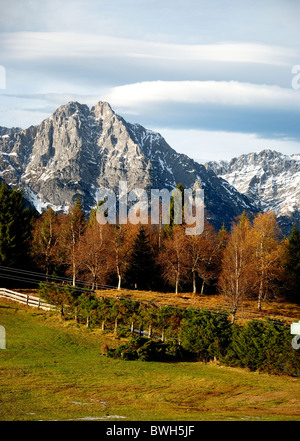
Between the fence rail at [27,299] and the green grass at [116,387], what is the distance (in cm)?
734

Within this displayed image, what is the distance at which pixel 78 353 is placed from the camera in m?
33.3

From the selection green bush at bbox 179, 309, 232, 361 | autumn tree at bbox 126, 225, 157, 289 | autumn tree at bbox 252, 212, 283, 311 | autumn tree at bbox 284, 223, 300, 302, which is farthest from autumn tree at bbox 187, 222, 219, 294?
green bush at bbox 179, 309, 232, 361

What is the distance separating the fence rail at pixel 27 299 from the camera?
45.3 metres

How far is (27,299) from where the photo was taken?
4728cm

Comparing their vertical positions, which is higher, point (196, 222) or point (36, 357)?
point (196, 222)

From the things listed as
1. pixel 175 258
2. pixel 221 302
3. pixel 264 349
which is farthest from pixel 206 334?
pixel 175 258

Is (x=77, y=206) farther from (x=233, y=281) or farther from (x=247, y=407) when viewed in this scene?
(x=247, y=407)

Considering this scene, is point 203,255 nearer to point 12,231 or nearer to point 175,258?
point 175,258

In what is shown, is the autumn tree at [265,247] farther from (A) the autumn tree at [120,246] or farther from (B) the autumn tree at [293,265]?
(A) the autumn tree at [120,246]

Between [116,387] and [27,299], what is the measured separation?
24887 millimetres

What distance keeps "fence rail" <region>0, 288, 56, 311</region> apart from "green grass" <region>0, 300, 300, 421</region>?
24.1ft
